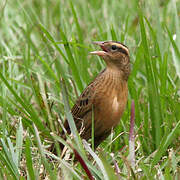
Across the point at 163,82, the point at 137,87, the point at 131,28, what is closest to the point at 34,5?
the point at 131,28

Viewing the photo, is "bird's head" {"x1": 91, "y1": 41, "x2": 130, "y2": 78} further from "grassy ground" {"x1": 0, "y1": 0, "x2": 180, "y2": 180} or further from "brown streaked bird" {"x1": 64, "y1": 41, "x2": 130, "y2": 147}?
"grassy ground" {"x1": 0, "y1": 0, "x2": 180, "y2": 180}

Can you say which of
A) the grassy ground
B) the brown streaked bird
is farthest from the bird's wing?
the grassy ground

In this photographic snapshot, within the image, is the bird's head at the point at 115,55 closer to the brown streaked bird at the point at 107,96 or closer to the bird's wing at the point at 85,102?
the brown streaked bird at the point at 107,96

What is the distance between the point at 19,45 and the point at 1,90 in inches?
70.7

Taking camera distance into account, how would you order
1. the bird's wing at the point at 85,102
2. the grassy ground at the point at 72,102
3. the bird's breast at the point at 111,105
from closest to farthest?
the grassy ground at the point at 72,102, the bird's breast at the point at 111,105, the bird's wing at the point at 85,102

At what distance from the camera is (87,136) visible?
166 inches

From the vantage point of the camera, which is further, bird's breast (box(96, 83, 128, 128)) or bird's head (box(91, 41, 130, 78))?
bird's head (box(91, 41, 130, 78))

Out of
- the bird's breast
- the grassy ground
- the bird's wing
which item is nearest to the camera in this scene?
the grassy ground

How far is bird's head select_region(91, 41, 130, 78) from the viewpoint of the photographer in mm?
4207

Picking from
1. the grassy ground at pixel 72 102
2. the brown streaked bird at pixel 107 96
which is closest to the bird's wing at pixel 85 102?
the brown streaked bird at pixel 107 96

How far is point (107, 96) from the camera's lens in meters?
4.07

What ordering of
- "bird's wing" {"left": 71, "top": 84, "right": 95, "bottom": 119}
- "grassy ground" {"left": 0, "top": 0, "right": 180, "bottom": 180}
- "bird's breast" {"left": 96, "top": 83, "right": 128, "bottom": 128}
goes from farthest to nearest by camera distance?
"bird's wing" {"left": 71, "top": 84, "right": 95, "bottom": 119}
"bird's breast" {"left": 96, "top": 83, "right": 128, "bottom": 128}
"grassy ground" {"left": 0, "top": 0, "right": 180, "bottom": 180}

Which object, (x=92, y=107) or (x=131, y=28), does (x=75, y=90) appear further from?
(x=131, y=28)

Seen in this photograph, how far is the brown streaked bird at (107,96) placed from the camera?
13.3 ft
